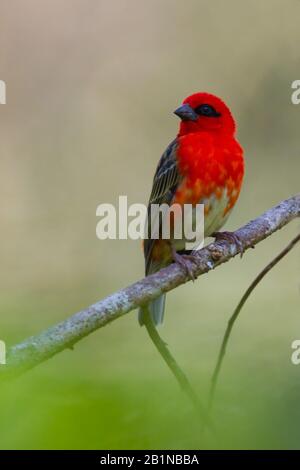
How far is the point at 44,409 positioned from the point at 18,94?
7.15 meters

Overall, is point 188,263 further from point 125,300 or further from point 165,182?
point 165,182

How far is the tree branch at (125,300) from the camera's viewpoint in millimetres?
1944

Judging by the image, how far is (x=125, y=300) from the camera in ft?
8.60

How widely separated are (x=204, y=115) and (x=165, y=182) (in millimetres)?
461

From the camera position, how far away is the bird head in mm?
4297

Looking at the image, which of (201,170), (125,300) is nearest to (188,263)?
(125,300)

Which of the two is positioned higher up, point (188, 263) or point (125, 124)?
point (125, 124)

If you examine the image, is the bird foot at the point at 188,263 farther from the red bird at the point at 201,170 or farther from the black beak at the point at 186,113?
the black beak at the point at 186,113

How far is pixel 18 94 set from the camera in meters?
7.97

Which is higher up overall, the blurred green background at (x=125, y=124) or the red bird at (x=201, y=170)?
the blurred green background at (x=125, y=124)

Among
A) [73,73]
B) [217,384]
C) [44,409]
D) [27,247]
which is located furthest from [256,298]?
[44,409]

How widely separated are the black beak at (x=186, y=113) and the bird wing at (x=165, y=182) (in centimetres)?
15

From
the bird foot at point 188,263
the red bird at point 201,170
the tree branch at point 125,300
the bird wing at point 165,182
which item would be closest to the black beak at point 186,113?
the red bird at point 201,170
